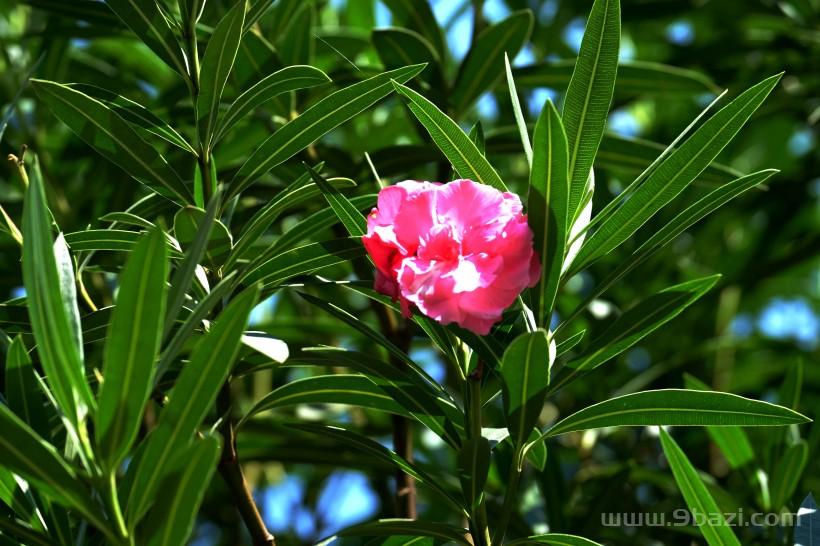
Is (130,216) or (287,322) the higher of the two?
(287,322)

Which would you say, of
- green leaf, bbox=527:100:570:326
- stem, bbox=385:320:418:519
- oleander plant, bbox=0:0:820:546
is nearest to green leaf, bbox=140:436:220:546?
oleander plant, bbox=0:0:820:546

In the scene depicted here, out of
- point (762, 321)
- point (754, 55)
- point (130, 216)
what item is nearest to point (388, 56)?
point (130, 216)

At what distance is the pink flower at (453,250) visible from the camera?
829mm

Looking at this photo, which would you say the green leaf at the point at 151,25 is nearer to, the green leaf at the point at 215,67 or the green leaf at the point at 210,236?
the green leaf at the point at 215,67

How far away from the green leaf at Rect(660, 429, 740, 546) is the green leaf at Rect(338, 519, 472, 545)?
0.73 ft

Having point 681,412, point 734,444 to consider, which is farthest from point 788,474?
point 681,412

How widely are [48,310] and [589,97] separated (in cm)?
49

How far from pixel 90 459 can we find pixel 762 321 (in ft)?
7.53

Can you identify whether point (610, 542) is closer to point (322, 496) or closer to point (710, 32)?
point (322, 496)

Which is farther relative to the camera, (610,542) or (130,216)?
(610,542)

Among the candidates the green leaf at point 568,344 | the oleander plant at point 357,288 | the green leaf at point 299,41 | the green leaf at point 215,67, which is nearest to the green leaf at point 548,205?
the oleander plant at point 357,288

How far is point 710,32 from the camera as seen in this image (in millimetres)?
2594

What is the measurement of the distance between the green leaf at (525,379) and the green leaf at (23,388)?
382mm

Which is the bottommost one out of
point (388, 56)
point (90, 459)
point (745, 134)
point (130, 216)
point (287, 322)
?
point (90, 459)
